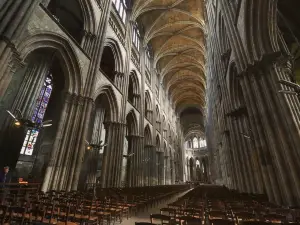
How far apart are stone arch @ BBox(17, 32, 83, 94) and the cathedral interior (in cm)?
6

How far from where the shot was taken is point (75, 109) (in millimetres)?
9461

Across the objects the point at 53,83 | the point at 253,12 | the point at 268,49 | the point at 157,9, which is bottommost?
the point at 268,49

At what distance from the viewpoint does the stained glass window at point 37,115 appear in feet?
47.6

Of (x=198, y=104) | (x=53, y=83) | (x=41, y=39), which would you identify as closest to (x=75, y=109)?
(x=41, y=39)

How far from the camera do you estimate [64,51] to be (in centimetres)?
923

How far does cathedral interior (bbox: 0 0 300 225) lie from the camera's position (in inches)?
→ 202

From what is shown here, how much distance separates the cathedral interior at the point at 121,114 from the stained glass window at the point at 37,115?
0.29ft

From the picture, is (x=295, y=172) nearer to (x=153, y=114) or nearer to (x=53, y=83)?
(x=53, y=83)

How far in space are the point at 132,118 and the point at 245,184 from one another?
460 inches

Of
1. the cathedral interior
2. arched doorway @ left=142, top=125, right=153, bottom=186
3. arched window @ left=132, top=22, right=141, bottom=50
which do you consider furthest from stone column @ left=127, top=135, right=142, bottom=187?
arched window @ left=132, top=22, right=141, bottom=50

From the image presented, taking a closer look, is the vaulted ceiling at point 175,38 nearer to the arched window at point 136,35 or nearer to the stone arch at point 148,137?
the arched window at point 136,35

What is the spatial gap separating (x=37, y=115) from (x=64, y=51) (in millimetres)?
8272

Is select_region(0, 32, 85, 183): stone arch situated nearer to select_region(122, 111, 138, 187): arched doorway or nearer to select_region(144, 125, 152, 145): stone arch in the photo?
select_region(122, 111, 138, 187): arched doorway

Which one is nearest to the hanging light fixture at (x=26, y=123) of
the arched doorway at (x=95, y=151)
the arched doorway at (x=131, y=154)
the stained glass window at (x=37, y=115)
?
the stained glass window at (x=37, y=115)
